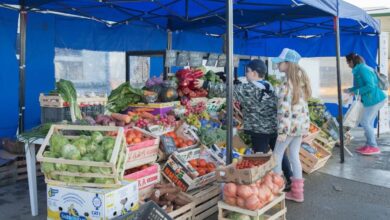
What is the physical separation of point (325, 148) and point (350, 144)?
7.05ft

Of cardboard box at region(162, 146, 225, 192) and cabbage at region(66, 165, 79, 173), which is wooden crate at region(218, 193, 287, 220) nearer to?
cardboard box at region(162, 146, 225, 192)

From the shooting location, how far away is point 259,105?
4590mm

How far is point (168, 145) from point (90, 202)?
5.62ft

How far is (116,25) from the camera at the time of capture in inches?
304

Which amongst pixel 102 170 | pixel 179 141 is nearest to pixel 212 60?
pixel 179 141

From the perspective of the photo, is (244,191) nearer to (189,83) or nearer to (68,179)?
(68,179)

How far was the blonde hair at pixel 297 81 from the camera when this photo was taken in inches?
173

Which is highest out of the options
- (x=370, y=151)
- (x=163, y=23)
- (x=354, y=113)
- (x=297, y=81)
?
(x=163, y=23)

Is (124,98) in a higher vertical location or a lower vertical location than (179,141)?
higher

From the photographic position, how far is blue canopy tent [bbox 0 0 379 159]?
20.4 feet

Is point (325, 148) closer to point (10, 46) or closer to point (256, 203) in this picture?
point (256, 203)

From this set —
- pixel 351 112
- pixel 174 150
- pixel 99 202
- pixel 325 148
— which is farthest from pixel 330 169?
pixel 99 202

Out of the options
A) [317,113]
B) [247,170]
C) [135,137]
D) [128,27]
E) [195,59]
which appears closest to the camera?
[247,170]

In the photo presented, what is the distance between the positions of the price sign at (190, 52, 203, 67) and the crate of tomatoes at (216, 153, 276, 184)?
3.11 metres
